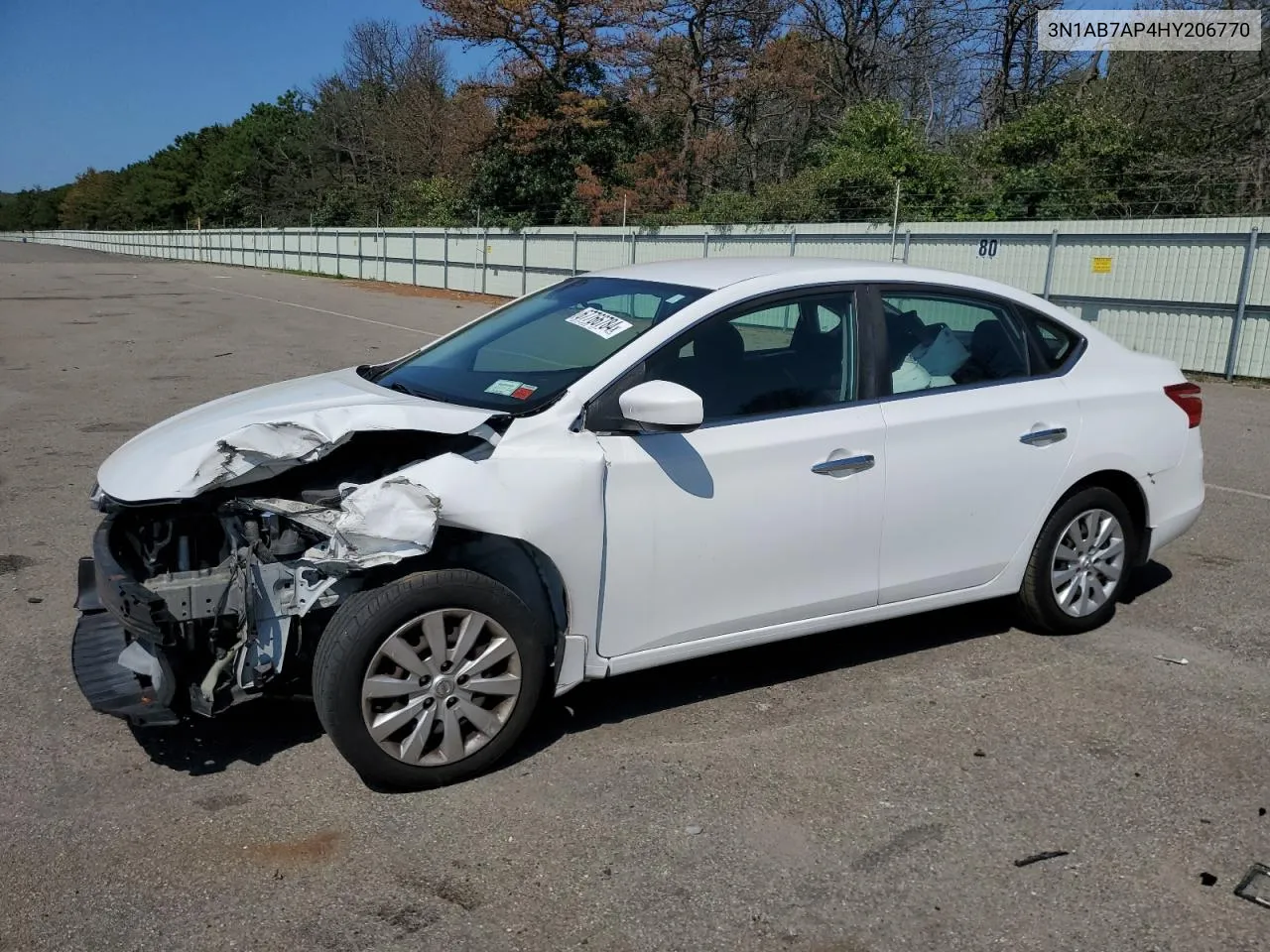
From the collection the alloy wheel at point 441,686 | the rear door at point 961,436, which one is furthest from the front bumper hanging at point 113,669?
the rear door at point 961,436

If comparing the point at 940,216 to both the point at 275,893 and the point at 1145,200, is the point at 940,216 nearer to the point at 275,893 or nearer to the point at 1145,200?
the point at 1145,200

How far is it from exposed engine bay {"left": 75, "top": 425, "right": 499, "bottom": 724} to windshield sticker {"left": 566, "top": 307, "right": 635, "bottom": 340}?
28.3 inches

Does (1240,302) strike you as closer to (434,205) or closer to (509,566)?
(509,566)

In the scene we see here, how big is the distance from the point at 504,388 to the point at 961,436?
1821 mm

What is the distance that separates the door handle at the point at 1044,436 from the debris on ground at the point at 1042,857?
1.83 m

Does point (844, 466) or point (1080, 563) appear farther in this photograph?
point (1080, 563)

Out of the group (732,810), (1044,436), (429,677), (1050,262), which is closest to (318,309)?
(1050,262)

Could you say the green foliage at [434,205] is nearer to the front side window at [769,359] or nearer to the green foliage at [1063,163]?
the green foliage at [1063,163]

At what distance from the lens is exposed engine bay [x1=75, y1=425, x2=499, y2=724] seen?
3367 mm

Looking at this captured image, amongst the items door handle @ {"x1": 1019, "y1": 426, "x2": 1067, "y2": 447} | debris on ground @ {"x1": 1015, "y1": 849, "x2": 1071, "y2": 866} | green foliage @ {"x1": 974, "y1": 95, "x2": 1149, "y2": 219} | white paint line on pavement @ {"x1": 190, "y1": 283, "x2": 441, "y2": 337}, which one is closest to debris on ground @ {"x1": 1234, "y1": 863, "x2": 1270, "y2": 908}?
debris on ground @ {"x1": 1015, "y1": 849, "x2": 1071, "y2": 866}

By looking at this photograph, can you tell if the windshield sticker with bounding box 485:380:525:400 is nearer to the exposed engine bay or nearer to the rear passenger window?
the exposed engine bay

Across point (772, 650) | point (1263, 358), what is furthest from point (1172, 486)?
point (1263, 358)

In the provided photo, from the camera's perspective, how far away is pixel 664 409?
3.57m

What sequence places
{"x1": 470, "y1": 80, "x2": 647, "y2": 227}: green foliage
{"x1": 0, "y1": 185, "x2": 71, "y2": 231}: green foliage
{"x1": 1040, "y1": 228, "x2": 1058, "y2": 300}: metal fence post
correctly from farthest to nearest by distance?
1. {"x1": 0, "y1": 185, "x2": 71, "y2": 231}: green foliage
2. {"x1": 470, "y1": 80, "x2": 647, "y2": 227}: green foliage
3. {"x1": 1040, "y1": 228, "x2": 1058, "y2": 300}: metal fence post
